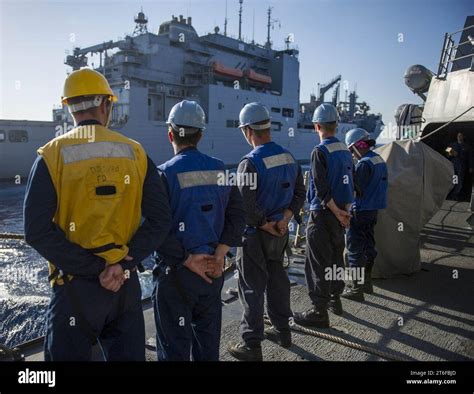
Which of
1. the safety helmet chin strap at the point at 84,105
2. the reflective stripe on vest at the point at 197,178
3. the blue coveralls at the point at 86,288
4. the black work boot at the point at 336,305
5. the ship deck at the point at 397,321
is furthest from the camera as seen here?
the black work boot at the point at 336,305

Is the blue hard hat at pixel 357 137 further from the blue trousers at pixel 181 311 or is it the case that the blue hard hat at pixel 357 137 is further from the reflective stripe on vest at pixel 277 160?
the blue trousers at pixel 181 311

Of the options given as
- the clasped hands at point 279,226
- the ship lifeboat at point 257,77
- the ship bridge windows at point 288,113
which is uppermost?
the ship lifeboat at point 257,77

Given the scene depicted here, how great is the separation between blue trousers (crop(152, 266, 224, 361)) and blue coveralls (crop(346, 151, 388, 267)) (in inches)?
95.1

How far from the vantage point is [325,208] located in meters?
3.54

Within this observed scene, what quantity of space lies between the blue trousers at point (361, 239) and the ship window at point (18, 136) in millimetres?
22294

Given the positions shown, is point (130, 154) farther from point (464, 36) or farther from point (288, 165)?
point (464, 36)

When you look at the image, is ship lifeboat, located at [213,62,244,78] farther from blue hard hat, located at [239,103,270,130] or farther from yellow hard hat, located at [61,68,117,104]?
yellow hard hat, located at [61,68,117,104]

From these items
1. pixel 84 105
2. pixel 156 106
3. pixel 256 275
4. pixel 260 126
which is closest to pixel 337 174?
pixel 260 126

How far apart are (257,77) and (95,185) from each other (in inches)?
1299

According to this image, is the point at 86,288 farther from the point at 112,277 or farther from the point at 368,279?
the point at 368,279

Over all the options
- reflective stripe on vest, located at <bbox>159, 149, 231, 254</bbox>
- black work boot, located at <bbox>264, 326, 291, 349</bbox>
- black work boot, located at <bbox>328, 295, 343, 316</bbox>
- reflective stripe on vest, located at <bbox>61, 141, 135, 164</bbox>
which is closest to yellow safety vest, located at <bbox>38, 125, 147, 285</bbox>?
reflective stripe on vest, located at <bbox>61, 141, 135, 164</bbox>

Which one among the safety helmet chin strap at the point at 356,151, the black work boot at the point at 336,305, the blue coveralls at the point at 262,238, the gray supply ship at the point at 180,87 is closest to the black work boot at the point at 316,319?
the black work boot at the point at 336,305

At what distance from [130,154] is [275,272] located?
1718mm

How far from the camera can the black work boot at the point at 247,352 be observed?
287 cm
